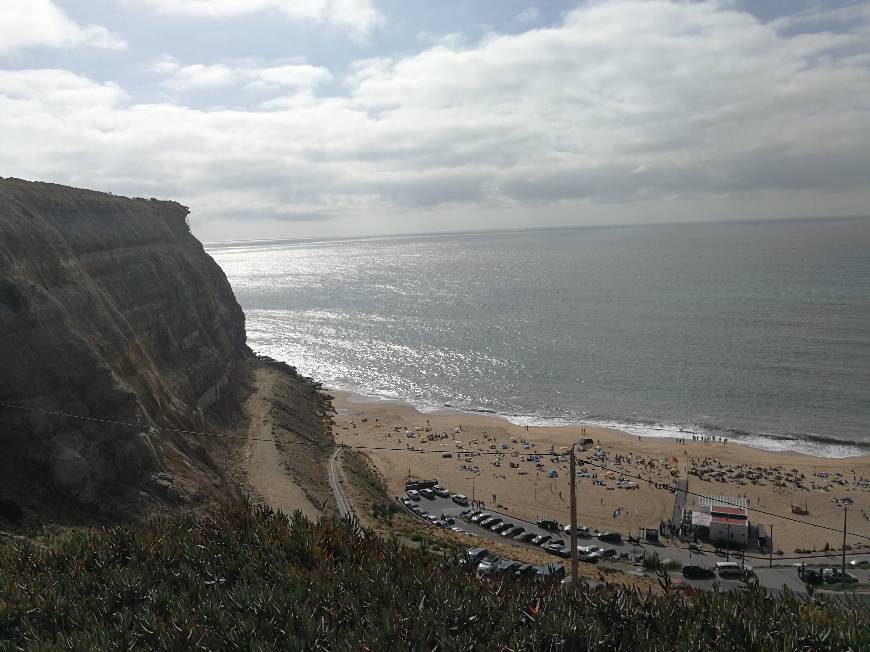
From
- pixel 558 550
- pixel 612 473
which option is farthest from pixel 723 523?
pixel 612 473

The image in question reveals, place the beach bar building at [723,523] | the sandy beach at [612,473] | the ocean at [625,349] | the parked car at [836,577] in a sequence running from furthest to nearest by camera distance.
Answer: the ocean at [625,349] < the sandy beach at [612,473] < the beach bar building at [723,523] < the parked car at [836,577]

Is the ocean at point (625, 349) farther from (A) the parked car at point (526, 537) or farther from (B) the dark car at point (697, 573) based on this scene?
(B) the dark car at point (697, 573)

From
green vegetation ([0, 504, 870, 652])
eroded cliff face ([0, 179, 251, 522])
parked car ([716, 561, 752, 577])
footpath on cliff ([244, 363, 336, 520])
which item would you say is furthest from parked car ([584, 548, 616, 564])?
green vegetation ([0, 504, 870, 652])

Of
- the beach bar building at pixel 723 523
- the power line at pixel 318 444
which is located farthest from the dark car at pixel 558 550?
the beach bar building at pixel 723 523

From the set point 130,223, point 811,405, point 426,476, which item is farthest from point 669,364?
point 130,223

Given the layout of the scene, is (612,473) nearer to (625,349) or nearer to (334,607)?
(625,349)

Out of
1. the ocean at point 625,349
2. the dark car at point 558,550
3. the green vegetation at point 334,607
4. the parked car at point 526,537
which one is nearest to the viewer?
the green vegetation at point 334,607
